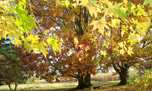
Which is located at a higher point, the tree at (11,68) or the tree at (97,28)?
the tree at (97,28)

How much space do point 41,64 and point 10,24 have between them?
570 centimetres

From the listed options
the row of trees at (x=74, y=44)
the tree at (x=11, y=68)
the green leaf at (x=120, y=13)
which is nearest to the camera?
the green leaf at (x=120, y=13)

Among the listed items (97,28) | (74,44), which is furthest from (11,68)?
(97,28)

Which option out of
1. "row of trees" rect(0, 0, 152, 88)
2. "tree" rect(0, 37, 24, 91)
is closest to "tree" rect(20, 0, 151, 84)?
"row of trees" rect(0, 0, 152, 88)

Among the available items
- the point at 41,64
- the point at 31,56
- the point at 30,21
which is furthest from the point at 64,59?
the point at 30,21

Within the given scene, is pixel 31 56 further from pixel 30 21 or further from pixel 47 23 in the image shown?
pixel 30 21

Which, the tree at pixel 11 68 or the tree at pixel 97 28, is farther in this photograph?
the tree at pixel 11 68

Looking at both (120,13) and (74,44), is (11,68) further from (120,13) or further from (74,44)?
(120,13)

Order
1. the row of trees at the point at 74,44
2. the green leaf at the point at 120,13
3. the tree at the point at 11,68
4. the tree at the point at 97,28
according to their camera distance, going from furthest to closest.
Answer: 1. the tree at the point at 11,68
2. the row of trees at the point at 74,44
3. the tree at the point at 97,28
4. the green leaf at the point at 120,13

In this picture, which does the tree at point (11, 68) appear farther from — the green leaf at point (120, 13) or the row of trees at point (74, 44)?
the green leaf at point (120, 13)

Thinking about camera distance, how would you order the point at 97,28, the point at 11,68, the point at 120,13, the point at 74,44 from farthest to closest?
the point at 11,68 < the point at 74,44 < the point at 97,28 < the point at 120,13

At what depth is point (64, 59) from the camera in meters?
7.20

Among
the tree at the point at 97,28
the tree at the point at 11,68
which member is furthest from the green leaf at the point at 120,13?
the tree at the point at 11,68

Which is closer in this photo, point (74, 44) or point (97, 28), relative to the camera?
point (97, 28)
